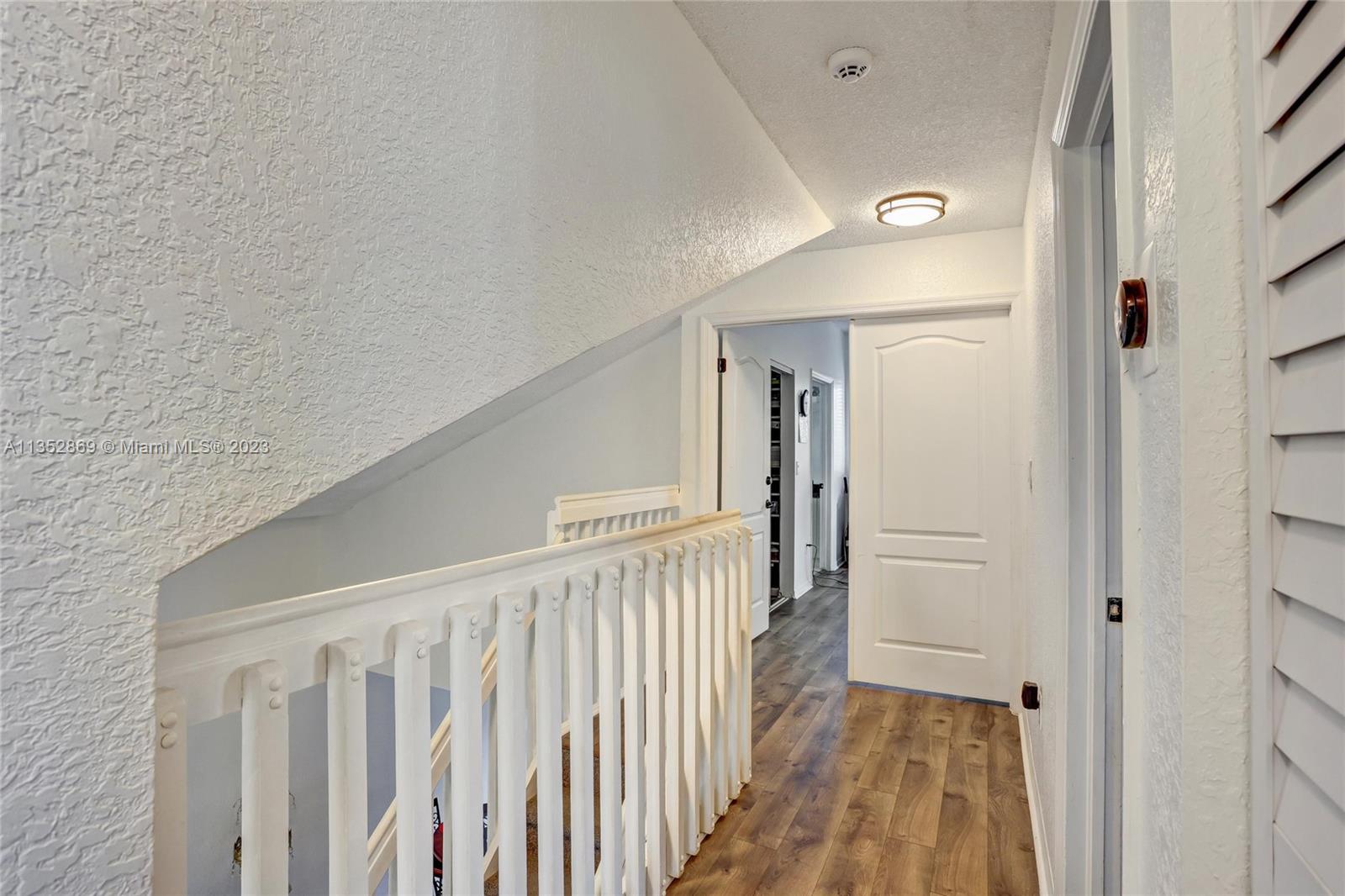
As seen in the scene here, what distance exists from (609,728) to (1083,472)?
49.6 inches

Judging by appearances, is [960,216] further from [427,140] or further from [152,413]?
[152,413]

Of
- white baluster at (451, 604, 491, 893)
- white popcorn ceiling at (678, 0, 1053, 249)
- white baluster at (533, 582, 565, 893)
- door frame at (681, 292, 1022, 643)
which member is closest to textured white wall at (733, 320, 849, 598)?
door frame at (681, 292, 1022, 643)

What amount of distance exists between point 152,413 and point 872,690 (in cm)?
342

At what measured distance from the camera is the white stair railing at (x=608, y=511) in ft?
8.85

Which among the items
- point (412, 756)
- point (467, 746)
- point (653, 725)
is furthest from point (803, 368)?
point (412, 756)

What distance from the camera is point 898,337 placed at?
3436 millimetres

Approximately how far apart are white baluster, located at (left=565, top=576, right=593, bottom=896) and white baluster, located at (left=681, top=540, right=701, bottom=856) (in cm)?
48

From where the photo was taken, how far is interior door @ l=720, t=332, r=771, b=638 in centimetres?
381

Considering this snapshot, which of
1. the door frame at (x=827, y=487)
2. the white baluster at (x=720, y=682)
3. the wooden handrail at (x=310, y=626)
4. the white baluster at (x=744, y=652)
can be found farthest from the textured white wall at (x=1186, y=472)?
the door frame at (x=827, y=487)

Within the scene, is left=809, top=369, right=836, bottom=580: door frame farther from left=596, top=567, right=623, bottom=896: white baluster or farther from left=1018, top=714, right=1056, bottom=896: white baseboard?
left=596, top=567, right=623, bottom=896: white baluster

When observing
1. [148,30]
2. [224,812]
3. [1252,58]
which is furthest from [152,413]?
[224,812]

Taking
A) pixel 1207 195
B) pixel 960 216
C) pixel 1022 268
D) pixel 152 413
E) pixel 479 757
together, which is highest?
pixel 960 216

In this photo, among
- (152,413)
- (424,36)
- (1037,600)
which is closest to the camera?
(152,413)

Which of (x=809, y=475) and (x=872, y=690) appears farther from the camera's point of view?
(x=809, y=475)
